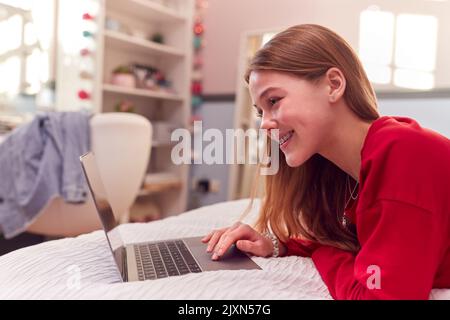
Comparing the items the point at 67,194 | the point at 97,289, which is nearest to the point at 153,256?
the point at 97,289

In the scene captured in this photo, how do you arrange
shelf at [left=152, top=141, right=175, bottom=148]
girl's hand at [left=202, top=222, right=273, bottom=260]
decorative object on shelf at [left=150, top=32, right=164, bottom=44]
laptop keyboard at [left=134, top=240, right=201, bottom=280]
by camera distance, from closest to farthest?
1. laptop keyboard at [left=134, top=240, right=201, bottom=280]
2. girl's hand at [left=202, top=222, right=273, bottom=260]
3. shelf at [left=152, top=141, right=175, bottom=148]
4. decorative object on shelf at [left=150, top=32, right=164, bottom=44]

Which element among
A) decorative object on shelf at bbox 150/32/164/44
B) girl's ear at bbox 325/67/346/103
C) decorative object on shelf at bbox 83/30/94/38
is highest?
Result: decorative object on shelf at bbox 150/32/164/44

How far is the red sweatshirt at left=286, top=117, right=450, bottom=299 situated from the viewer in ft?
1.71

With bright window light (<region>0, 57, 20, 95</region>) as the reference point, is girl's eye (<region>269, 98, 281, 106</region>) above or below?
below

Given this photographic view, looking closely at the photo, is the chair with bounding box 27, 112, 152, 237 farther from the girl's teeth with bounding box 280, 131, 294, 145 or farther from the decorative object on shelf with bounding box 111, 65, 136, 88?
the girl's teeth with bounding box 280, 131, 294, 145

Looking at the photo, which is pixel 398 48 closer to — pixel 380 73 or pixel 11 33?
pixel 380 73

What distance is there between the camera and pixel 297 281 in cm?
65

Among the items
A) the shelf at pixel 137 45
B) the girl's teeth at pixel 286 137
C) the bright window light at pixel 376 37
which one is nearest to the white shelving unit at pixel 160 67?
the shelf at pixel 137 45

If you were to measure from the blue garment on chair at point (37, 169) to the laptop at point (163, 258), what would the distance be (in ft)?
3.22

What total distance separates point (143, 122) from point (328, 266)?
4.58 feet

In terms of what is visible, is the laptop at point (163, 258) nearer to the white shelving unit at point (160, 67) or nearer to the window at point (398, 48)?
the window at point (398, 48)

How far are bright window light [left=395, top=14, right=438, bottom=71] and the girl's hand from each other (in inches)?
58.6

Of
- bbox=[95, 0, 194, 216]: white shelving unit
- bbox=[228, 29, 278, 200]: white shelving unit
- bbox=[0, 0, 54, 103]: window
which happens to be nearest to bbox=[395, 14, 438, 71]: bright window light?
bbox=[228, 29, 278, 200]: white shelving unit

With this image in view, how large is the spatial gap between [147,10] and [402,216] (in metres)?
2.71
